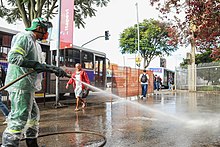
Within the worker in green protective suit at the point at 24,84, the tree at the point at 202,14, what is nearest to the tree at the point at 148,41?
the tree at the point at 202,14

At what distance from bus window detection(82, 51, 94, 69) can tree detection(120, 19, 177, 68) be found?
78.7 ft

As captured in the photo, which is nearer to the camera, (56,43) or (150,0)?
(150,0)

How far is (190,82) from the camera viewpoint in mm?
22875

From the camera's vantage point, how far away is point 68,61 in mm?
14172

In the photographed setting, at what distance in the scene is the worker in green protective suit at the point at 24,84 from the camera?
325 cm

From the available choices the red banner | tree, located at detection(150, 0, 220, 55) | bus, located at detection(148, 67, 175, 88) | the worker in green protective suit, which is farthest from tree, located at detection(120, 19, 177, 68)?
the worker in green protective suit

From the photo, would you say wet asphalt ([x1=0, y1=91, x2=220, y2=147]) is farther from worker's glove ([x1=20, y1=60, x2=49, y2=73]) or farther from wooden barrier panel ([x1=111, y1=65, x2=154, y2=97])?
wooden barrier panel ([x1=111, y1=65, x2=154, y2=97])

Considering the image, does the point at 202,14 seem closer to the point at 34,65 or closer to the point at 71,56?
the point at 34,65

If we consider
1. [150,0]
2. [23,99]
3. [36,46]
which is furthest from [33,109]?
[150,0]

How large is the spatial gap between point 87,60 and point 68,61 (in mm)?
2051

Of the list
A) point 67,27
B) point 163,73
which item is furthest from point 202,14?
point 163,73

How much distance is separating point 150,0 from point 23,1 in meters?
11.7

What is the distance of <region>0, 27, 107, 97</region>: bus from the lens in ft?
35.4

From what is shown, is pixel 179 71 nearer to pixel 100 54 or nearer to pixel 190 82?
pixel 190 82
